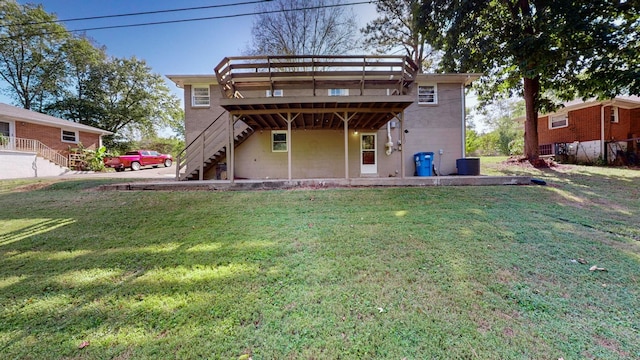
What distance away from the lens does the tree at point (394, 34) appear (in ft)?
63.5

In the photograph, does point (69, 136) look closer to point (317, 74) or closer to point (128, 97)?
point (128, 97)

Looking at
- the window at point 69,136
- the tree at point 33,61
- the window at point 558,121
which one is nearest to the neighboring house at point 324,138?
the window at point 558,121

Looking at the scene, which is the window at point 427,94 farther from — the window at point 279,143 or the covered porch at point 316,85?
the window at point 279,143

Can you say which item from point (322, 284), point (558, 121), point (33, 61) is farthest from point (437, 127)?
point (33, 61)

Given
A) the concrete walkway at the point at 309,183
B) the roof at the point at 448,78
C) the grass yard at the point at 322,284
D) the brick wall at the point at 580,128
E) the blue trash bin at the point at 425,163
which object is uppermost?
the roof at the point at 448,78

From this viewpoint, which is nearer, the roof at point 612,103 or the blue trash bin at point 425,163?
the blue trash bin at point 425,163

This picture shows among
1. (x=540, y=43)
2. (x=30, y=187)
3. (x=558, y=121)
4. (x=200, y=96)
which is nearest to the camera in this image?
(x=30, y=187)

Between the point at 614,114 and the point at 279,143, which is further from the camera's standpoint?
the point at 614,114

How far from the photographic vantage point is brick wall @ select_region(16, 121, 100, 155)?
53.4 feet

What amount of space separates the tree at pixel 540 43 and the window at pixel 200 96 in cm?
1128

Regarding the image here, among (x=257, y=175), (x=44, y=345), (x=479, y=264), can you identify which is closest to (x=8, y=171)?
(x=257, y=175)

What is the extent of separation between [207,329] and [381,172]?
1001 centimetres

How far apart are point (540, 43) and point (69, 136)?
28894 mm

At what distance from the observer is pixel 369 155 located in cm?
1127
